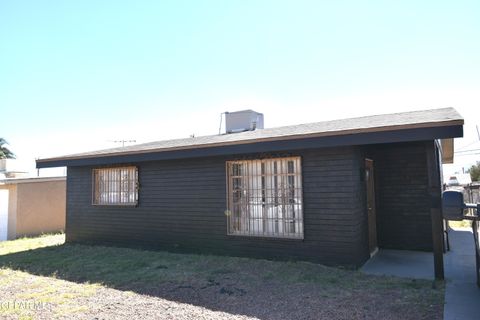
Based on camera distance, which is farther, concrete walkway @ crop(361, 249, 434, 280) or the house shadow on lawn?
concrete walkway @ crop(361, 249, 434, 280)

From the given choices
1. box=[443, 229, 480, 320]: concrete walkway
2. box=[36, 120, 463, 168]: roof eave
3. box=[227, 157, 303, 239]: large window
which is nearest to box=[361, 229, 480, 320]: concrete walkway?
box=[443, 229, 480, 320]: concrete walkway

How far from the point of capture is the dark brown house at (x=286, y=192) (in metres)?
5.34

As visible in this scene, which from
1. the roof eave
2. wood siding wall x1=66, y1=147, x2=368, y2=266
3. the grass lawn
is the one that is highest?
the roof eave

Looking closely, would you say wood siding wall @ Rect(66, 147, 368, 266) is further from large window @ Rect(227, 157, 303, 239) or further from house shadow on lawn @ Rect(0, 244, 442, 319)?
house shadow on lawn @ Rect(0, 244, 442, 319)

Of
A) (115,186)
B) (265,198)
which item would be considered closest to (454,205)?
(265,198)

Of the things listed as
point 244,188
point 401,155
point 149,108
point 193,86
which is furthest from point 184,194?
point 149,108

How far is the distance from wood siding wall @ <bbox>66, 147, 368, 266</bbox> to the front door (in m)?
0.59

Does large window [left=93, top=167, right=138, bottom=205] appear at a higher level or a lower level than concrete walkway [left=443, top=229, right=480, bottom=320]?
higher

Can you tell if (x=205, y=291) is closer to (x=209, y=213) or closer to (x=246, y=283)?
(x=246, y=283)

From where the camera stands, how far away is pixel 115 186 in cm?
841

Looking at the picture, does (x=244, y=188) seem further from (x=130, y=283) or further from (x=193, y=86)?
(x=193, y=86)

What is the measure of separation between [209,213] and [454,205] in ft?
14.7

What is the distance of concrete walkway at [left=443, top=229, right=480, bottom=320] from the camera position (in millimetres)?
3436

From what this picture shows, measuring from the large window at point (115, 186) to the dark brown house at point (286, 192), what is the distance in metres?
0.03
